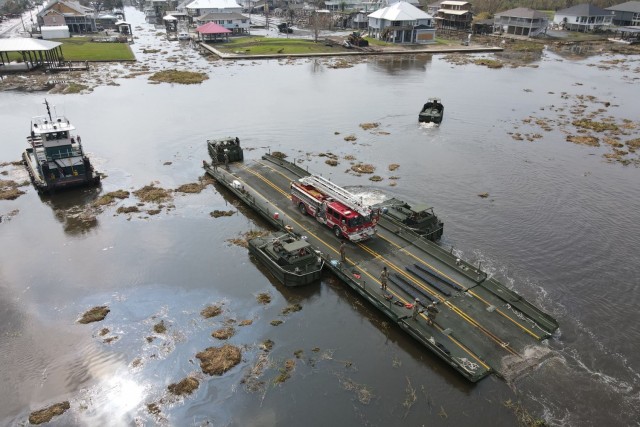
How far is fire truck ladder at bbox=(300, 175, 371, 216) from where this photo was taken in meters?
32.2

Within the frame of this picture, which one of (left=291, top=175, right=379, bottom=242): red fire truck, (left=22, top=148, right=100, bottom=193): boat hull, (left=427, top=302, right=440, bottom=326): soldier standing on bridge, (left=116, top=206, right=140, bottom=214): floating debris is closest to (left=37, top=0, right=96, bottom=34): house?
(left=22, top=148, right=100, bottom=193): boat hull

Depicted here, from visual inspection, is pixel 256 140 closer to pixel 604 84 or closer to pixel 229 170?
pixel 229 170

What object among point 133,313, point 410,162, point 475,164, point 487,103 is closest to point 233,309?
point 133,313

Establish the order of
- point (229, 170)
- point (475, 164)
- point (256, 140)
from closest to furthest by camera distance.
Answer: point (229, 170)
point (475, 164)
point (256, 140)

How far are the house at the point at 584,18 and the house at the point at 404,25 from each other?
195 feet

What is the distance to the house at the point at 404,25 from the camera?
130 meters

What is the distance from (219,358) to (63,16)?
6081 inches

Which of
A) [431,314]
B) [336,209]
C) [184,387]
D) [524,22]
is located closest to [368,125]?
[336,209]

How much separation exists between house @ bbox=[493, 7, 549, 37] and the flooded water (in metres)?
89.9

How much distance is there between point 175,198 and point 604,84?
9101 cm

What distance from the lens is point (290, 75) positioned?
96188mm

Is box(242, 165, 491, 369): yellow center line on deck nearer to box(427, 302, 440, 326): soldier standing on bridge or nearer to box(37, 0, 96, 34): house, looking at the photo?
box(427, 302, 440, 326): soldier standing on bridge

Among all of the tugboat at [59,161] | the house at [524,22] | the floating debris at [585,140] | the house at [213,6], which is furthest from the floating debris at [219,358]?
the house at [213,6]

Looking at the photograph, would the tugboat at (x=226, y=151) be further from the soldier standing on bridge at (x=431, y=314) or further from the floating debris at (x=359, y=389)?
the floating debris at (x=359, y=389)
